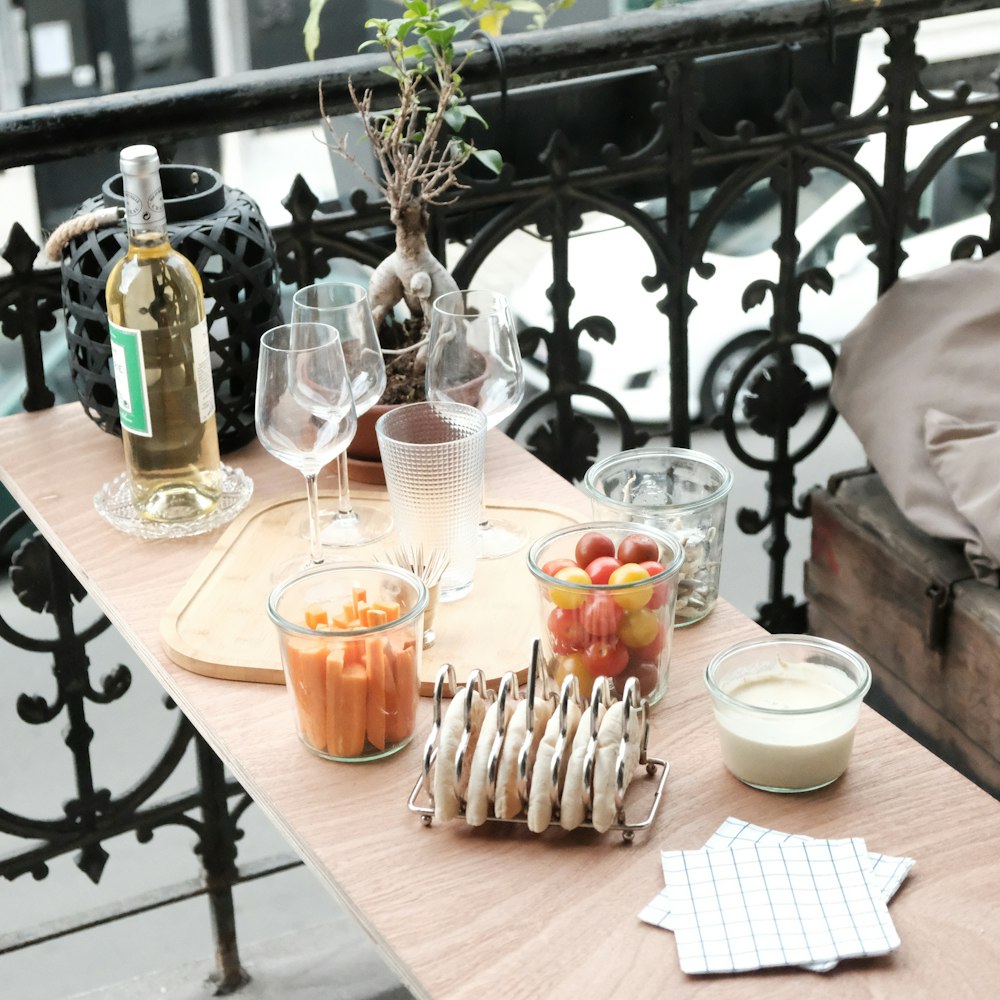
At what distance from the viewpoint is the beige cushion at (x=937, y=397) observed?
1772 mm

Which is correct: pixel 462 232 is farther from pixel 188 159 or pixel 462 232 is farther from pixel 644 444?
pixel 188 159

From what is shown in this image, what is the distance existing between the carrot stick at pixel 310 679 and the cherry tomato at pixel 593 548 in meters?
0.23

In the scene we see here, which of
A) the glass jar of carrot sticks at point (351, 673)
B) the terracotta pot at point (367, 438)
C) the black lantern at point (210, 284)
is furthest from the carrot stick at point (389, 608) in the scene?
the black lantern at point (210, 284)

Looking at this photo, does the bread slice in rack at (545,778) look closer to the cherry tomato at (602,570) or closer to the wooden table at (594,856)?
the wooden table at (594,856)

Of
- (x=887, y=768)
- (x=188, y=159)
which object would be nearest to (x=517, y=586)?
(x=887, y=768)

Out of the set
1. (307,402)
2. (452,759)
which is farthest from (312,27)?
(452,759)

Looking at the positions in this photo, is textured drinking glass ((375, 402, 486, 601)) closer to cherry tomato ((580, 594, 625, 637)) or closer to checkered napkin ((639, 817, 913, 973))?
cherry tomato ((580, 594, 625, 637))

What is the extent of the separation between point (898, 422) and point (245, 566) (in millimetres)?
941

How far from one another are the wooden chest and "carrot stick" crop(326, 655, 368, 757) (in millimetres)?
987

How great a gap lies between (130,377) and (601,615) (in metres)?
0.55

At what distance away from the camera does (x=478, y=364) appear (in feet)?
4.65

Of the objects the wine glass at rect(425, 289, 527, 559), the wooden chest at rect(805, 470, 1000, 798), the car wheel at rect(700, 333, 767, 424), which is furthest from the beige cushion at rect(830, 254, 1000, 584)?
the car wheel at rect(700, 333, 767, 424)

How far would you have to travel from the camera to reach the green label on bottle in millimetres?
1380

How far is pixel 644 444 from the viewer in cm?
204
